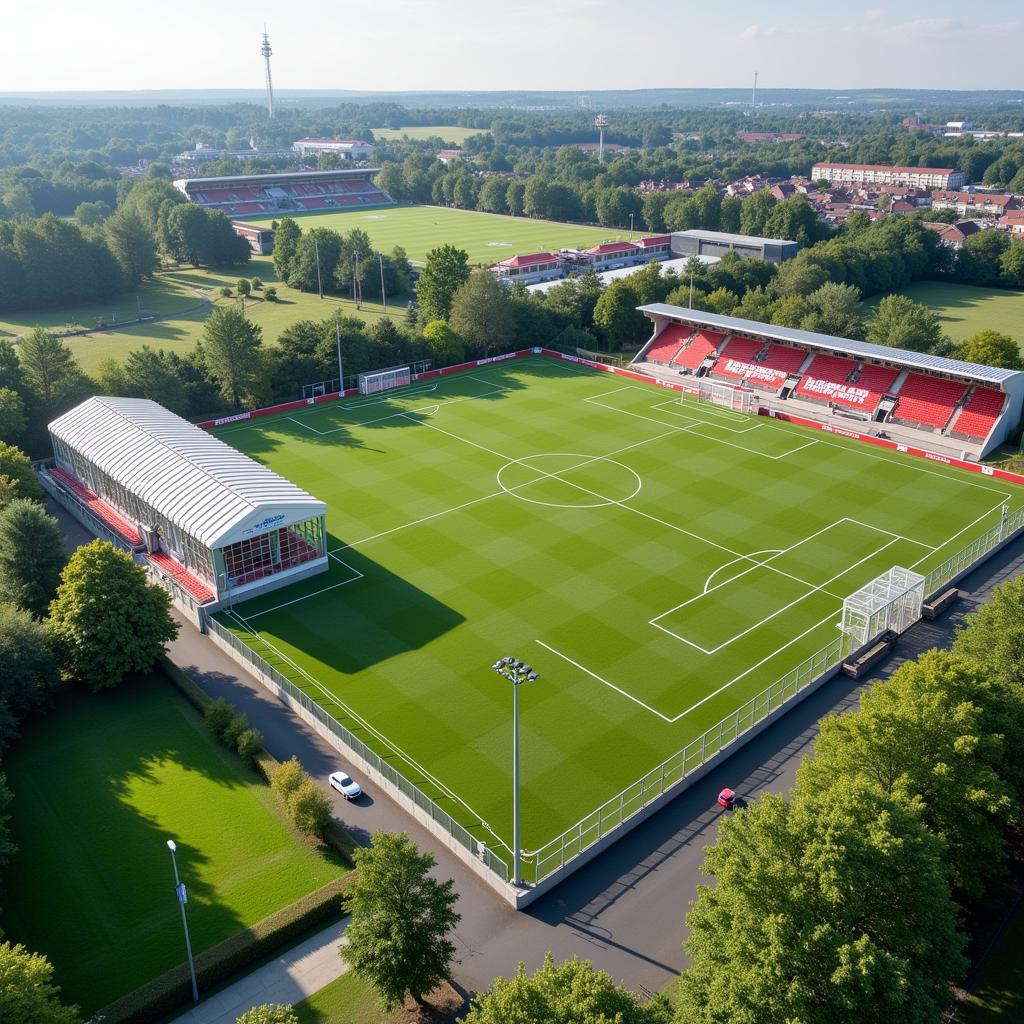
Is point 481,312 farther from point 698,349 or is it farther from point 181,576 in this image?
point 181,576

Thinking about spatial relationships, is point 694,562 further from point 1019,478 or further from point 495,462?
point 1019,478

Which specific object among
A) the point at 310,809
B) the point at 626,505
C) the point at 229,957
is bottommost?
the point at 626,505

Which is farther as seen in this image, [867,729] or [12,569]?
[12,569]

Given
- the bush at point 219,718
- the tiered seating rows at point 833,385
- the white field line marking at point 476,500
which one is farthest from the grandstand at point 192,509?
the tiered seating rows at point 833,385

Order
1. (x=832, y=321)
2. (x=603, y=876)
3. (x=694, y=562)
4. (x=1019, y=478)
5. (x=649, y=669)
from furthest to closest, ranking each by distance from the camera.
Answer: (x=832, y=321) → (x=1019, y=478) → (x=694, y=562) → (x=649, y=669) → (x=603, y=876)

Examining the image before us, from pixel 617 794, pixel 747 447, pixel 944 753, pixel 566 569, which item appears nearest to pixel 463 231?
pixel 747 447

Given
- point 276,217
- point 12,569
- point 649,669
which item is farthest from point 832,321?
point 276,217
